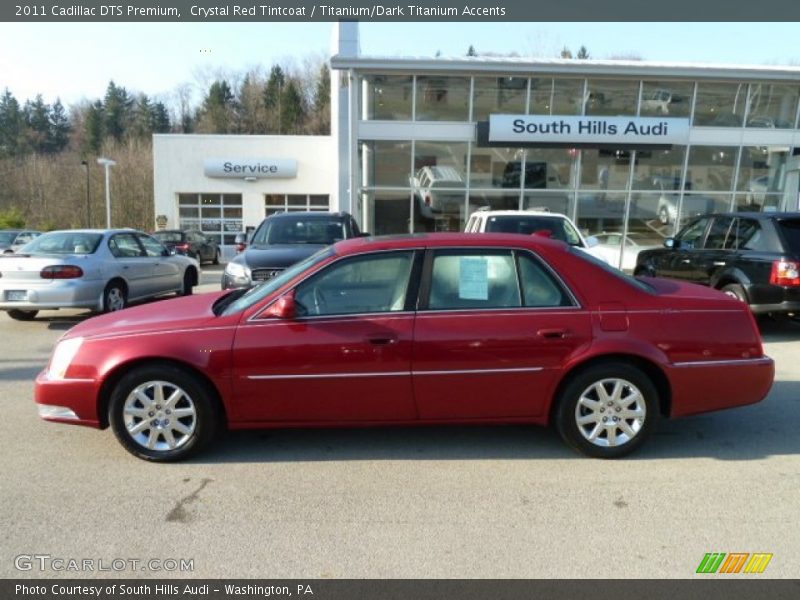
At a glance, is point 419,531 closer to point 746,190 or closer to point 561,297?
point 561,297

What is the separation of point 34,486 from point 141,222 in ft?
133

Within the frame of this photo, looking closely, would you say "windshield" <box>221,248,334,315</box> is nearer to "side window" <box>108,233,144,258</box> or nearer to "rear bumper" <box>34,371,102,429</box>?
"rear bumper" <box>34,371,102,429</box>

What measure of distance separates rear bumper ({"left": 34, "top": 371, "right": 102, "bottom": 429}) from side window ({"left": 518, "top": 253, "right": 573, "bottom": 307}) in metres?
2.98

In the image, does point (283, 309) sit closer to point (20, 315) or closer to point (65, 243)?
point (65, 243)

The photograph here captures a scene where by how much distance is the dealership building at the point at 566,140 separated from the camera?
17531 mm

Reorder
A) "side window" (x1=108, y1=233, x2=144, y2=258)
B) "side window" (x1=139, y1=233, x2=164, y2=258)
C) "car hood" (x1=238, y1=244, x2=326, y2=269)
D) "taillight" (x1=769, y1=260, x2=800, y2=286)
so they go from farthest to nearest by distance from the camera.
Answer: "side window" (x1=139, y1=233, x2=164, y2=258) → "side window" (x1=108, y1=233, x2=144, y2=258) → "car hood" (x1=238, y1=244, x2=326, y2=269) → "taillight" (x1=769, y1=260, x2=800, y2=286)

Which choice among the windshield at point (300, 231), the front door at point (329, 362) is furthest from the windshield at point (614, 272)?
the windshield at point (300, 231)

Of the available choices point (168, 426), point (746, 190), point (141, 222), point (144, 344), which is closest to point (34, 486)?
point (168, 426)

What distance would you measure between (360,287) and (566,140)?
15.7 meters

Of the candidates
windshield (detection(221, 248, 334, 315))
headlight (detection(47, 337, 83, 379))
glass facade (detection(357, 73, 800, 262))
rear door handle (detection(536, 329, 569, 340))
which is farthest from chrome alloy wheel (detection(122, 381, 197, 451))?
glass facade (detection(357, 73, 800, 262))

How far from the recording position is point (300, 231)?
30.0 feet

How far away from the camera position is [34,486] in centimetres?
356

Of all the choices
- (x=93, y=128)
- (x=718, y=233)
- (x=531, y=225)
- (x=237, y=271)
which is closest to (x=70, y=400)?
(x=237, y=271)

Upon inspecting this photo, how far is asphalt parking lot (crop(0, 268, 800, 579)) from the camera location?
283 cm
